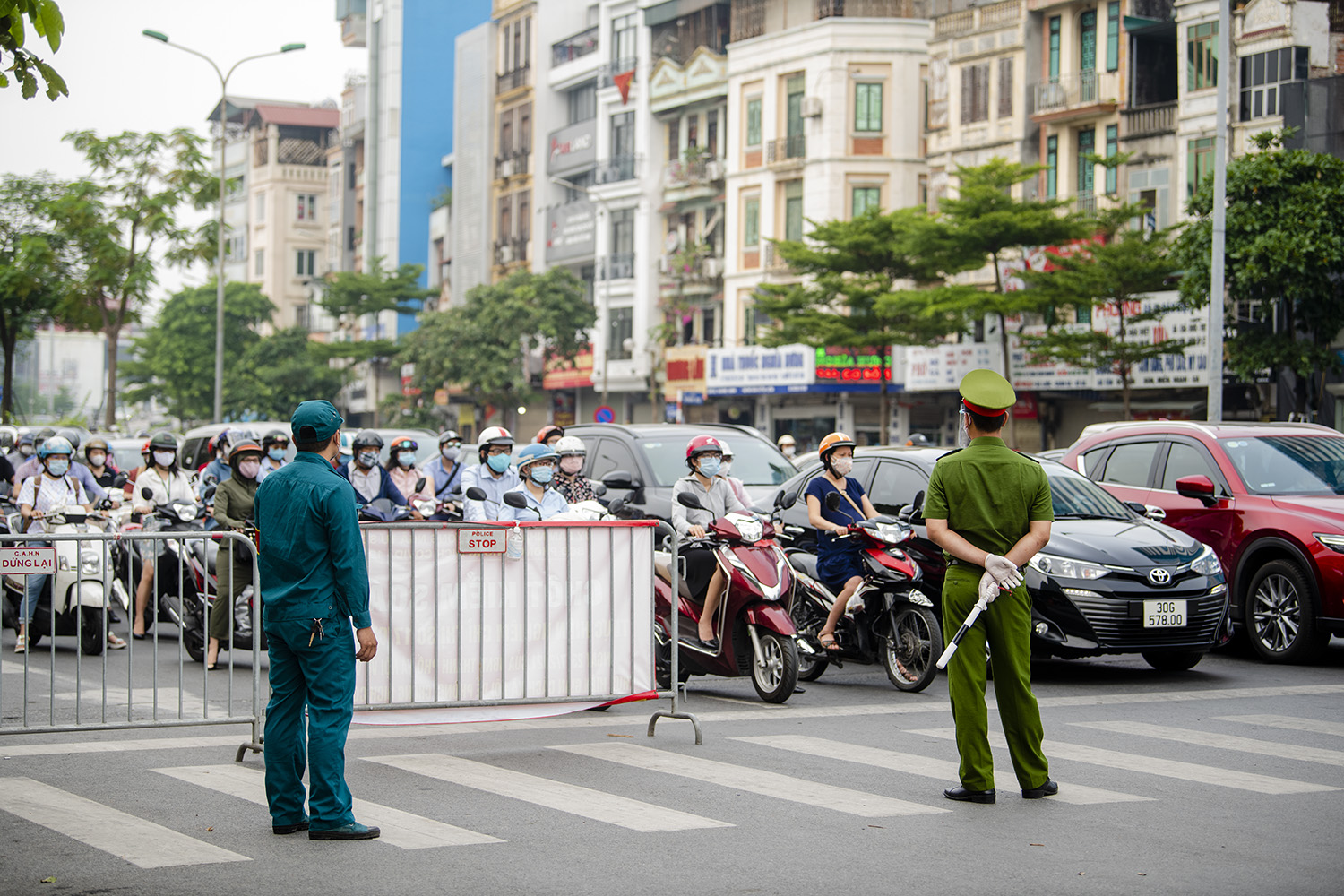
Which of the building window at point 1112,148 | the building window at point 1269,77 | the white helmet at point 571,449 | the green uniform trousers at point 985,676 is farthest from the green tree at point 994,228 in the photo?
the green uniform trousers at point 985,676

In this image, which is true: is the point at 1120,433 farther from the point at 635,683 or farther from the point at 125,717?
the point at 125,717

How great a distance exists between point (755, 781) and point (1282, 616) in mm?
6653

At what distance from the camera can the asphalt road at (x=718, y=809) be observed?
233 inches

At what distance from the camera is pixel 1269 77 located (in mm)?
33938

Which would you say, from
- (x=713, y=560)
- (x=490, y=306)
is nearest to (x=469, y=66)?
(x=490, y=306)

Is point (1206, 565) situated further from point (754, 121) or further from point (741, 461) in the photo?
point (754, 121)

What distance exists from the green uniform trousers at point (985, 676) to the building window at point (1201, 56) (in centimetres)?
3146

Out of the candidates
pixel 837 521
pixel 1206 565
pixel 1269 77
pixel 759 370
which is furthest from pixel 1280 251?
pixel 837 521

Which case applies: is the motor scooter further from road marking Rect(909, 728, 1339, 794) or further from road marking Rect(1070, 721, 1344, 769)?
road marking Rect(909, 728, 1339, 794)

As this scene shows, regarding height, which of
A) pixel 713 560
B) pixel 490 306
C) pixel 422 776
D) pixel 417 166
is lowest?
pixel 422 776

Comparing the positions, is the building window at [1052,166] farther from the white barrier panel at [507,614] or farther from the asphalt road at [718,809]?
the white barrier panel at [507,614]

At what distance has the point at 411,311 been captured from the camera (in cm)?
6250

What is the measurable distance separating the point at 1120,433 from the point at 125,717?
8.95 meters

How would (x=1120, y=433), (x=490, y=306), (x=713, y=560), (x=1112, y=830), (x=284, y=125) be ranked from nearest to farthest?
(x=1112, y=830)
(x=713, y=560)
(x=1120, y=433)
(x=490, y=306)
(x=284, y=125)
